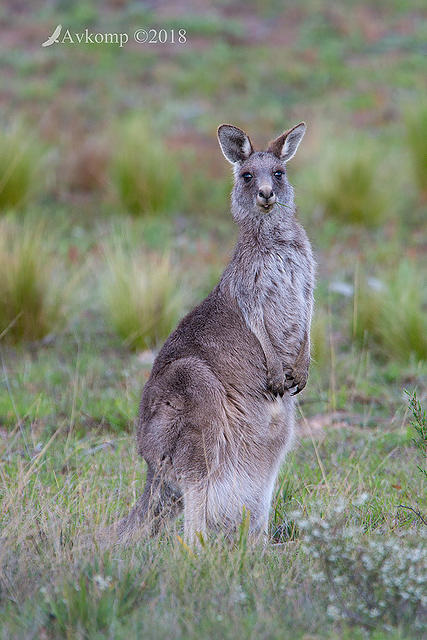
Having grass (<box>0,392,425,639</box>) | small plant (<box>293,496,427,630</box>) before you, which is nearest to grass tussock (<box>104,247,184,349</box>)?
grass (<box>0,392,425,639</box>)

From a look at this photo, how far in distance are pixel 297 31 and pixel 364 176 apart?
418 inches

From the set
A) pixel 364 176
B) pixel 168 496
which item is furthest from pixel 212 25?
pixel 168 496

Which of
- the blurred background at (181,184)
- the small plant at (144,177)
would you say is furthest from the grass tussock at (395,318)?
the small plant at (144,177)

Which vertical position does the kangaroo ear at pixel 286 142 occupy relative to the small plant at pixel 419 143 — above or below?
below

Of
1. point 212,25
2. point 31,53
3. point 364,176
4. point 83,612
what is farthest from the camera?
point 212,25

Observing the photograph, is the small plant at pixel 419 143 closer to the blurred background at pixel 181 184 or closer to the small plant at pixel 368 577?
the blurred background at pixel 181 184

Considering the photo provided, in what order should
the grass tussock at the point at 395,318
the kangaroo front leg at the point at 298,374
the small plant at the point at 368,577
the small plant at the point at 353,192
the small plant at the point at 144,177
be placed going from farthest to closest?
the small plant at the point at 144,177, the small plant at the point at 353,192, the grass tussock at the point at 395,318, the kangaroo front leg at the point at 298,374, the small plant at the point at 368,577

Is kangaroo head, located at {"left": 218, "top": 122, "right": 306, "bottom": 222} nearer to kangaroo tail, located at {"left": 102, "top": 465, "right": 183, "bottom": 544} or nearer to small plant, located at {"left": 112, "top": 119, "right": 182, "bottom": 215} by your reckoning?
kangaroo tail, located at {"left": 102, "top": 465, "right": 183, "bottom": 544}

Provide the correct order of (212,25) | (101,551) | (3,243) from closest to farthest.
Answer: (101,551), (3,243), (212,25)

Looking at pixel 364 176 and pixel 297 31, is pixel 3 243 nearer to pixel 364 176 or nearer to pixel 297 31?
pixel 364 176

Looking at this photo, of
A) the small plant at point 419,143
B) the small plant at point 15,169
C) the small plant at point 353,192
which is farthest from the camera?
the small plant at point 419,143

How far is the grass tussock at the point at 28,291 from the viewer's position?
7.14m

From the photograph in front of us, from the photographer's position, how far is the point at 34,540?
3.63 metres

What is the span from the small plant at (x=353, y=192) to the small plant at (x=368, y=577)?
7378 millimetres
